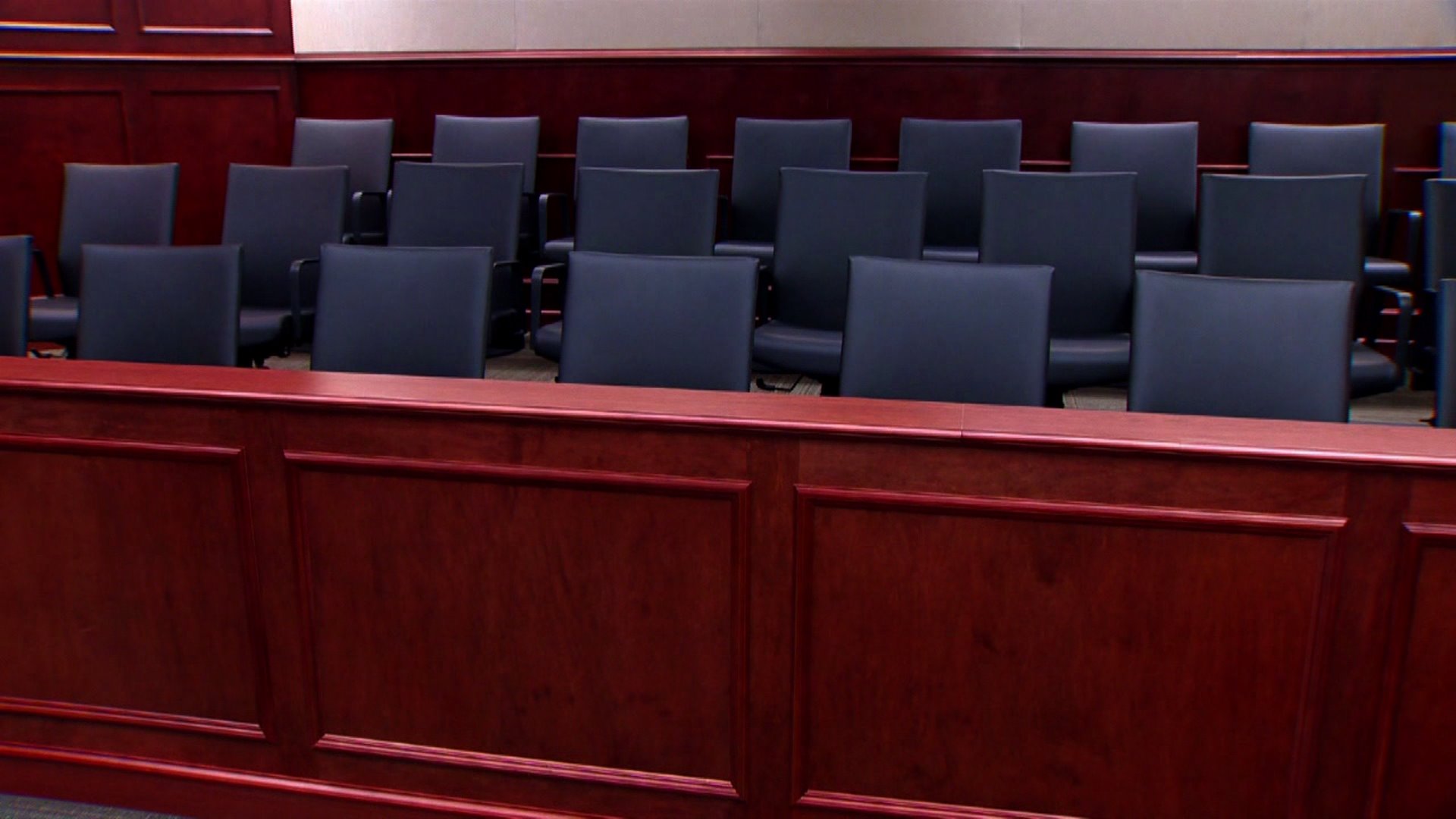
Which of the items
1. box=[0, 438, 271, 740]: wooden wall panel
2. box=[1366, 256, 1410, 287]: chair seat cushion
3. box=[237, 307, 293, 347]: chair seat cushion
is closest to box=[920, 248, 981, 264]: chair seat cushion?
box=[1366, 256, 1410, 287]: chair seat cushion

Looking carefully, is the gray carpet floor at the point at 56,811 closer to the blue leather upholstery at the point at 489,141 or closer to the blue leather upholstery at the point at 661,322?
the blue leather upholstery at the point at 661,322

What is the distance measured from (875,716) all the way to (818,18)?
2.33m

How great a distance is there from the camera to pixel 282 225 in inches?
89.7

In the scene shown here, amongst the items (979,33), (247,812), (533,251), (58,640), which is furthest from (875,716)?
(979,33)

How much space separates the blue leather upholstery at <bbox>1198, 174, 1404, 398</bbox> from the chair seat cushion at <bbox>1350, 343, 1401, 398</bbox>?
5cm

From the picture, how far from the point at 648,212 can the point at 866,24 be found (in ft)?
3.76

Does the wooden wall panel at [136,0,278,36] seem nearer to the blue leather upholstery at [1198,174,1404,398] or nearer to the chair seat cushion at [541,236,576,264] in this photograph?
the chair seat cushion at [541,236,576,264]

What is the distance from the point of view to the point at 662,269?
142 cm

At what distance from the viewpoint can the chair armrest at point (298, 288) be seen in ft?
6.92

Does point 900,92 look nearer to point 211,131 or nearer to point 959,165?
point 959,165

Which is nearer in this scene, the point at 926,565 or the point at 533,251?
the point at 926,565

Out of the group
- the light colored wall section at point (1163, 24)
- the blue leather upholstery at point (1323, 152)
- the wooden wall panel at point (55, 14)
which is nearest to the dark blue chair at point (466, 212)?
the wooden wall panel at point (55, 14)

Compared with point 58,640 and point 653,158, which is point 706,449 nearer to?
point 58,640

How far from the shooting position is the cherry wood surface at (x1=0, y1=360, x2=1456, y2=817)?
2.89ft
